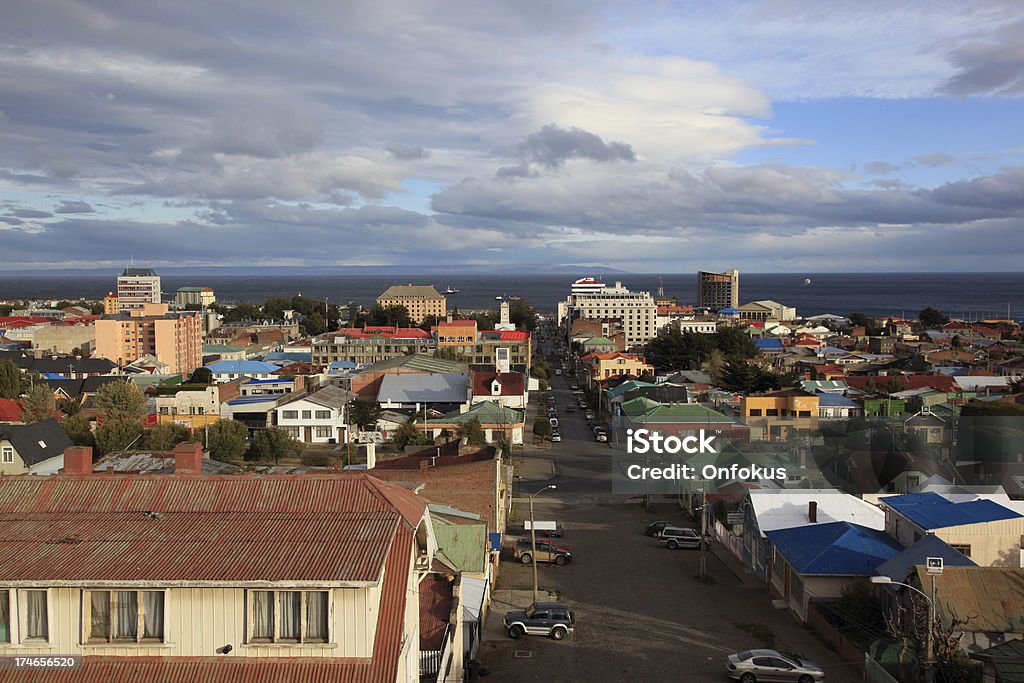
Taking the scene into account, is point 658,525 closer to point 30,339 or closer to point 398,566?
point 398,566

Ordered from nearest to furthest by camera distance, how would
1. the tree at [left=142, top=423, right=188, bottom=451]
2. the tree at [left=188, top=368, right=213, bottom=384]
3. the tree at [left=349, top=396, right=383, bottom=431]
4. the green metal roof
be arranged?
the green metal roof < the tree at [left=142, top=423, right=188, bottom=451] < the tree at [left=349, top=396, right=383, bottom=431] < the tree at [left=188, top=368, right=213, bottom=384]

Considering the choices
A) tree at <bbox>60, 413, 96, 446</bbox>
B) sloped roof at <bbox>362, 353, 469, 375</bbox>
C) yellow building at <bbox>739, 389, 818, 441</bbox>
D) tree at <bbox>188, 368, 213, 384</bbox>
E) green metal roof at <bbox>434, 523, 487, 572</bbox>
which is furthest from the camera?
tree at <bbox>188, 368, 213, 384</bbox>

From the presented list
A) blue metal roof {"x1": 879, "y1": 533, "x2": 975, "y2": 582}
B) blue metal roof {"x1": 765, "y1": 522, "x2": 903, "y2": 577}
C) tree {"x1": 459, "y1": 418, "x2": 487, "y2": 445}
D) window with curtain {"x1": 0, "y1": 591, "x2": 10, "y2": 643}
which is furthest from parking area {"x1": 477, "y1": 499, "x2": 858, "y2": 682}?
tree {"x1": 459, "y1": 418, "x2": 487, "y2": 445}

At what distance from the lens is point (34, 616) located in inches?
A: 297

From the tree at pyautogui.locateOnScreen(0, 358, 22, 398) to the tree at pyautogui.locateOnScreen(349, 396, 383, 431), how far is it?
773 inches

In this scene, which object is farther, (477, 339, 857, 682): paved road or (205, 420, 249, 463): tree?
(205, 420, 249, 463): tree

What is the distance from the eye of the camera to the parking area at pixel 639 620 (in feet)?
51.6

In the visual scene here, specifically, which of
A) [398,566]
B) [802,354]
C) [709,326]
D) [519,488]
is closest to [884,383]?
[802,354]

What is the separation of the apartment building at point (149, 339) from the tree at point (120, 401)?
26.7 metres

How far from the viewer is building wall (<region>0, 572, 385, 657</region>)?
24.3 ft

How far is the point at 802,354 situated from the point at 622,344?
17802 mm

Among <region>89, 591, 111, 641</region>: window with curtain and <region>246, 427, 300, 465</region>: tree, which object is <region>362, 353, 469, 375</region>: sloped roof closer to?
<region>246, 427, 300, 465</region>: tree

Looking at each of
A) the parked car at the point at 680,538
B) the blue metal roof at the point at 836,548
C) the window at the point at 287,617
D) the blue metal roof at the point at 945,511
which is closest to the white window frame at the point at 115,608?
the window at the point at 287,617

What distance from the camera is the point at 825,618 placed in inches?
682
